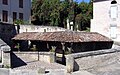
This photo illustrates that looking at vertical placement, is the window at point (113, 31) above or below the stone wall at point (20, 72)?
above

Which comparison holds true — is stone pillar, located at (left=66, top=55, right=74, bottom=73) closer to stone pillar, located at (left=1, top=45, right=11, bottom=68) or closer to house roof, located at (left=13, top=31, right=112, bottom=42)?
stone pillar, located at (left=1, top=45, right=11, bottom=68)

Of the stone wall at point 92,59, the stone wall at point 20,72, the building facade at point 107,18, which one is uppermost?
the building facade at point 107,18

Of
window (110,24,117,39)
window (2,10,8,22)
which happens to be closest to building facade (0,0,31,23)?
window (2,10,8,22)

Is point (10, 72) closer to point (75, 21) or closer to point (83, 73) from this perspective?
point (83, 73)

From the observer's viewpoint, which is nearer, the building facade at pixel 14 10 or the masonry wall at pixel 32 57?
the masonry wall at pixel 32 57

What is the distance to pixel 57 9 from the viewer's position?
50.0 m

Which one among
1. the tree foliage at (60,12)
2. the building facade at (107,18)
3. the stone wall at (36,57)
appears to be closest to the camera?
the stone wall at (36,57)

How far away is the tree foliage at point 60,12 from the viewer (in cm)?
4762

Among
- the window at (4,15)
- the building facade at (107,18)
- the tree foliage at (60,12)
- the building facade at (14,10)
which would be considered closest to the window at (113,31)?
the building facade at (107,18)

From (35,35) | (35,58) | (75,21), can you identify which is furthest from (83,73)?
(75,21)

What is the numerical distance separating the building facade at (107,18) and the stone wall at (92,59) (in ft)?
21.8

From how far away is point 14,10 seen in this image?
39375 mm

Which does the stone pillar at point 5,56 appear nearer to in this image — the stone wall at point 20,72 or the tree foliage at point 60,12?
the stone wall at point 20,72

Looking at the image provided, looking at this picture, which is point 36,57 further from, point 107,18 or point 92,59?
point 107,18
